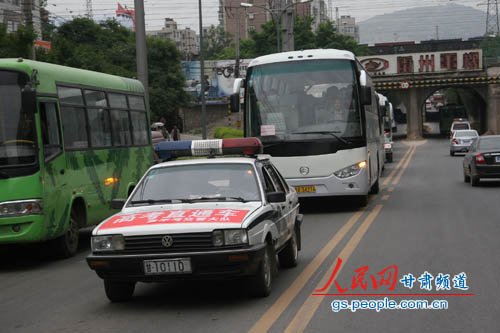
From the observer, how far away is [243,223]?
7.90m

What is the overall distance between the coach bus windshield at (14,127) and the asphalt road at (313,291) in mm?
1643

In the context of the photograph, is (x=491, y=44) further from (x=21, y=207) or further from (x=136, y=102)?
(x=21, y=207)

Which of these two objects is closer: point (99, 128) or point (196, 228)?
point (196, 228)

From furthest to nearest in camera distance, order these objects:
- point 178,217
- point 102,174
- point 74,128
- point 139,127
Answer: point 139,127 < point 102,174 < point 74,128 < point 178,217

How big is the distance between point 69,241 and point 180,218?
5.44 metres

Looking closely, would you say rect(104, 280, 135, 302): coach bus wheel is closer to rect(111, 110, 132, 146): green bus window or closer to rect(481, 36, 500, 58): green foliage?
rect(111, 110, 132, 146): green bus window

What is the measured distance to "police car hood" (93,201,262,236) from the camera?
7.85 metres

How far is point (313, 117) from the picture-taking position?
1773cm

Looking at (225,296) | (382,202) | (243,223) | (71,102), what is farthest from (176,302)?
(382,202)

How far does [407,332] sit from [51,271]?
6389 mm

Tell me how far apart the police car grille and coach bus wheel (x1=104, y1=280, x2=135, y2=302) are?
0.79m

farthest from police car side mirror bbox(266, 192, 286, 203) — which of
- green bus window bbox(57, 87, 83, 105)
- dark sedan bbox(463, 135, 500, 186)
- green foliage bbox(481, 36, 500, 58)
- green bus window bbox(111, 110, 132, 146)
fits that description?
green foliage bbox(481, 36, 500, 58)

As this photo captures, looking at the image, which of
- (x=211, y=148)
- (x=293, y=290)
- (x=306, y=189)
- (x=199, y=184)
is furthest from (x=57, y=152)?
(x=306, y=189)

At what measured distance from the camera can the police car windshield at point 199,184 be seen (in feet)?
29.6
